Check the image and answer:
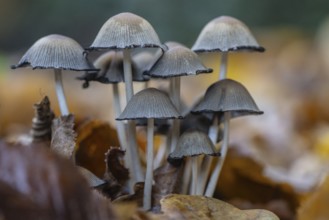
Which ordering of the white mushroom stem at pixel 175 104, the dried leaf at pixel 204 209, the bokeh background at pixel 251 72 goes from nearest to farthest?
1. the dried leaf at pixel 204 209
2. the white mushroom stem at pixel 175 104
3. the bokeh background at pixel 251 72

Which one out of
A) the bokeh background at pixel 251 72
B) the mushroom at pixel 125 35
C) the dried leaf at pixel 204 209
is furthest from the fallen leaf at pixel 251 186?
the mushroom at pixel 125 35

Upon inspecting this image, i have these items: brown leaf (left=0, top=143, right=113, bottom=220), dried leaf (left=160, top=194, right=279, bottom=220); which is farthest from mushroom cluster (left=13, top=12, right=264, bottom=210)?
brown leaf (left=0, top=143, right=113, bottom=220)

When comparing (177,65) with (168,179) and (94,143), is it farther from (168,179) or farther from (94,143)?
(94,143)

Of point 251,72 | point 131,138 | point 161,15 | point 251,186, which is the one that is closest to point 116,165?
point 131,138

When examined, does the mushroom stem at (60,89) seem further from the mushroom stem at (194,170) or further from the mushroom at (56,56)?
the mushroom stem at (194,170)

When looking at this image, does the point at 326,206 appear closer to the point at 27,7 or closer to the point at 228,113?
the point at 228,113

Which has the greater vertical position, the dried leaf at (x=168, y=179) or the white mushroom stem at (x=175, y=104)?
the white mushroom stem at (x=175, y=104)
